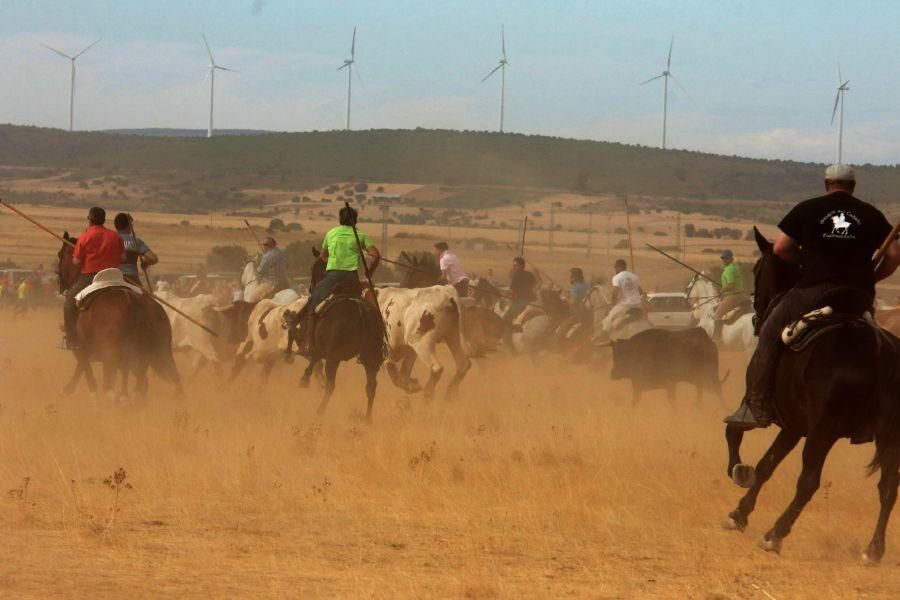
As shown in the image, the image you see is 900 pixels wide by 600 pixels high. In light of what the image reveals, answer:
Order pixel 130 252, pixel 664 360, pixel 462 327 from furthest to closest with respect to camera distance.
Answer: pixel 462 327, pixel 664 360, pixel 130 252

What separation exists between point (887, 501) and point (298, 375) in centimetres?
1555

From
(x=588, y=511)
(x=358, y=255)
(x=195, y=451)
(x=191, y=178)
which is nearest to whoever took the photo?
(x=588, y=511)

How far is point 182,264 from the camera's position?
74188mm

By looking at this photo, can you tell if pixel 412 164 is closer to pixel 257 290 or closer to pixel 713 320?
pixel 713 320

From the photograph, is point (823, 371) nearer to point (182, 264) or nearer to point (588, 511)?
point (588, 511)

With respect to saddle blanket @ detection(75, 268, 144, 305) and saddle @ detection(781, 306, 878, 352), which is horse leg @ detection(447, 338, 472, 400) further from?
saddle @ detection(781, 306, 878, 352)

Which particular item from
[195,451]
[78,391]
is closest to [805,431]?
[195,451]

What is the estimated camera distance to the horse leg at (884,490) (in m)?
9.64

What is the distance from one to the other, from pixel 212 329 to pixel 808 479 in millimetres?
14927

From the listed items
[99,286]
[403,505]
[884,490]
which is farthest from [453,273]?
[884,490]

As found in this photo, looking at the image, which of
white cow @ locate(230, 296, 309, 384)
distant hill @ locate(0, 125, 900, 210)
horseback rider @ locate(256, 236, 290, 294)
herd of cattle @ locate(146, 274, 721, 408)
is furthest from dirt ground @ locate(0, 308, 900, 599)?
distant hill @ locate(0, 125, 900, 210)

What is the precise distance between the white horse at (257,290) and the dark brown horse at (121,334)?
5126 millimetres

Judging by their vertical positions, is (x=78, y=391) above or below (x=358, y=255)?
below

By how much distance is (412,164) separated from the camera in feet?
503
